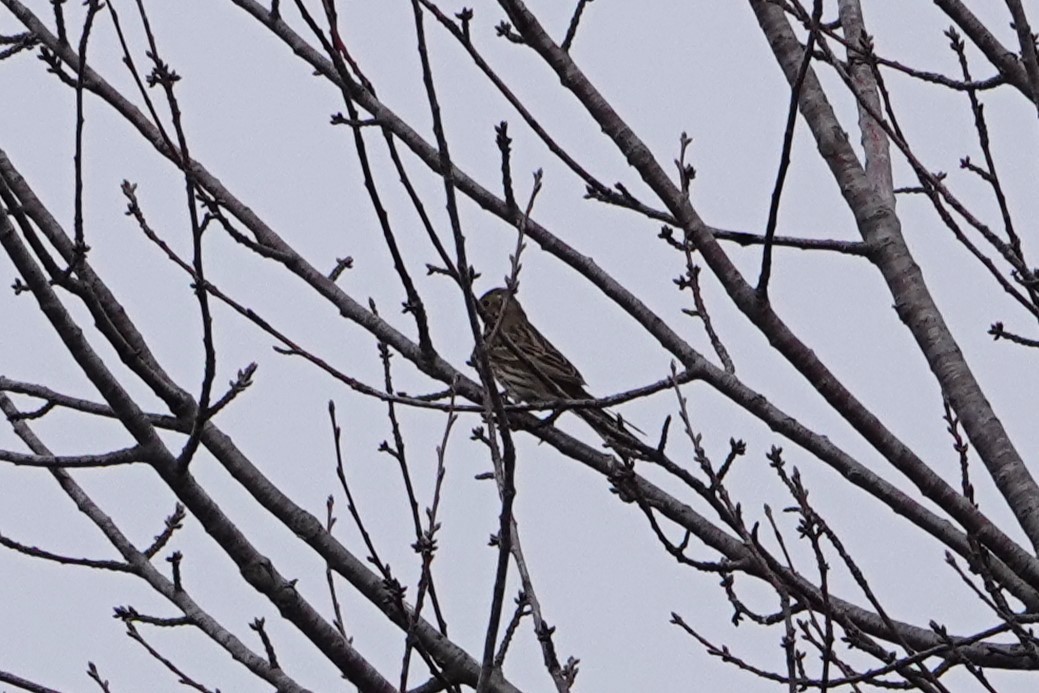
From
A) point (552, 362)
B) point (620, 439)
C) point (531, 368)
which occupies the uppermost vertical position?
point (552, 362)

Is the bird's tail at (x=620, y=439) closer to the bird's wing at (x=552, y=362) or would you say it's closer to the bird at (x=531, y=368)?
the bird at (x=531, y=368)

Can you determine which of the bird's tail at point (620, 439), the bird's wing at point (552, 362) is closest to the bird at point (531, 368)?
the bird's wing at point (552, 362)

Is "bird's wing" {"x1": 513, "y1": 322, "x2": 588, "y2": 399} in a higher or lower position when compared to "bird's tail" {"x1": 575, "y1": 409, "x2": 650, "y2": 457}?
higher

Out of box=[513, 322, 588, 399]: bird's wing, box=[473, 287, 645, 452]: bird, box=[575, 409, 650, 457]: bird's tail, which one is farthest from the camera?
box=[513, 322, 588, 399]: bird's wing

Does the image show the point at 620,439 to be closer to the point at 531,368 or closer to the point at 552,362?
the point at 531,368

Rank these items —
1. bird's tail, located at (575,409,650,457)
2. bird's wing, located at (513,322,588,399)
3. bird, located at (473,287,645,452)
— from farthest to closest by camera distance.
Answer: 1. bird's wing, located at (513,322,588,399)
2. bird, located at (473,287,645,452)
3. bird's tail, located at (575,409,650,457)

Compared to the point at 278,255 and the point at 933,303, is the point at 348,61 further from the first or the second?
the point at 933,303

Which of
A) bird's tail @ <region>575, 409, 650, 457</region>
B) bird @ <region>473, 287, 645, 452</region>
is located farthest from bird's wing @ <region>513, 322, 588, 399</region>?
bird's tail @ <region>575, 409, 650, 457</region>

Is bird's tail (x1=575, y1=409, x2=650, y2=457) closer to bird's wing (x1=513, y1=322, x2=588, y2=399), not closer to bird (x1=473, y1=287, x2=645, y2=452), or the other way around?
bird (x1=473, y1=287, x2=645, y2=452)

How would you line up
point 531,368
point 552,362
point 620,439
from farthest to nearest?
1. point 552,362
2. point 531,368
3. point 620,439

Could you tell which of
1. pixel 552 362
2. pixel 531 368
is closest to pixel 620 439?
pixel 531 368

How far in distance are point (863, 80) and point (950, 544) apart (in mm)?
1607

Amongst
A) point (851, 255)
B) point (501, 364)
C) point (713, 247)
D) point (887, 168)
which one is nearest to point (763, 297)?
point (713, 247)

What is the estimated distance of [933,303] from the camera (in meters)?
4.29
